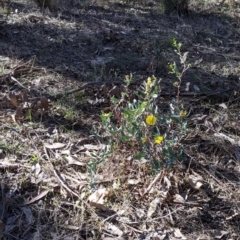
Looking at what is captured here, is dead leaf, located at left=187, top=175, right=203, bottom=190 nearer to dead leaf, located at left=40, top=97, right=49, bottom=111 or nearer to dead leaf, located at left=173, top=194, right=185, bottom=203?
dead leaf, located at left=173, top=194, right=185, bottom=203

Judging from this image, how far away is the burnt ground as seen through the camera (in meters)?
2.45

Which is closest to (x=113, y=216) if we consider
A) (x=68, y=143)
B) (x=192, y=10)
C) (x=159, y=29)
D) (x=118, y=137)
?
(x=118, y=137)

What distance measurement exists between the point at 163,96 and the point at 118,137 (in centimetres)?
104

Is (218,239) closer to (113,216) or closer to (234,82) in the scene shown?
(113,216)

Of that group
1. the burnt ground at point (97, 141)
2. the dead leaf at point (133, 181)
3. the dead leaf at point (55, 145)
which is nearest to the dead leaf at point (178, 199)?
the burnt ground at point (97, 141)

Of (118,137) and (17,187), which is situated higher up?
(118,137)

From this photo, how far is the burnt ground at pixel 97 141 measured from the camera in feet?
8.02

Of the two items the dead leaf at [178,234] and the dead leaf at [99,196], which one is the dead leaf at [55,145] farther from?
the dead leaf at [178,234]

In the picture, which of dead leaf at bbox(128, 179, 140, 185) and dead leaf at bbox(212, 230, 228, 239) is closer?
dead leaf at bbox(212, 230, 228, 239)

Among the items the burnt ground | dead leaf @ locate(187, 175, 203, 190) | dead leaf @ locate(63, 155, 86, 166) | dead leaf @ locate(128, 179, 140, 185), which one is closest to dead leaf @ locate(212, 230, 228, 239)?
the burnt ground

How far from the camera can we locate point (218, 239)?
7.72 ft

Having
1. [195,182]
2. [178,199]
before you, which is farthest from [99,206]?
[195,182]

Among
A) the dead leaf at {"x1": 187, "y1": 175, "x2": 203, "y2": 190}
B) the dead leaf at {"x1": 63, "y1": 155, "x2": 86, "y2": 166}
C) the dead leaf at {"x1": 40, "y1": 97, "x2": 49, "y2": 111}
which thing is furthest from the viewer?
the dead leaf at {"x1": 40, "y1": 97, "x2": 49, "y2": 111}

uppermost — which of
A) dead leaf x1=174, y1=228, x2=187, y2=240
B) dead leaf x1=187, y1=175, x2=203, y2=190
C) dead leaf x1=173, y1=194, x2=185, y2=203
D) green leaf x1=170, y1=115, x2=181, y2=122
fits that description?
green leaf x1=170, y1=115, x2=181, y2=122
